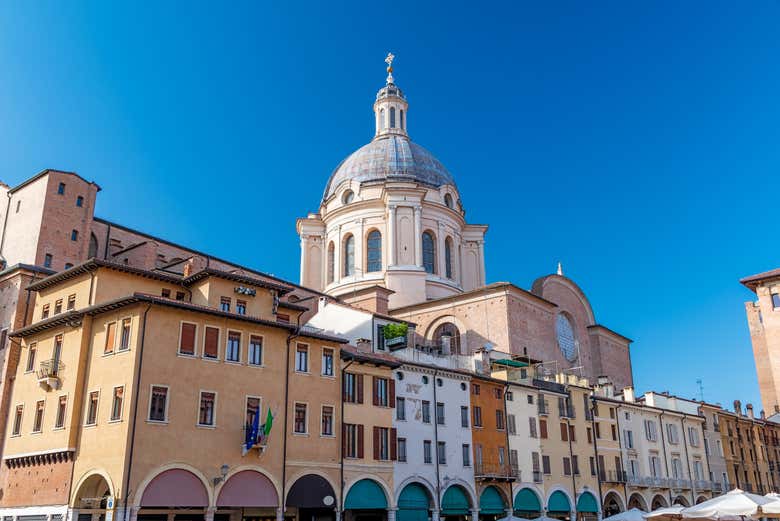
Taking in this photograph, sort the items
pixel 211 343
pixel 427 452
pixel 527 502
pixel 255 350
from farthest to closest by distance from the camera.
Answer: pixel 527 502 → pixel 427 452 → pixel 255 350 → pixel 211 343

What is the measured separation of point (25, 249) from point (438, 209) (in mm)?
34830

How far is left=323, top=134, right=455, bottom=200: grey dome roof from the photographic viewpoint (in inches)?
2586

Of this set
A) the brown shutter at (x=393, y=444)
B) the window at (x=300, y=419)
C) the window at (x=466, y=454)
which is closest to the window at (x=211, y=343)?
the window at (x=300, y=419)

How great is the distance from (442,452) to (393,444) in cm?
329

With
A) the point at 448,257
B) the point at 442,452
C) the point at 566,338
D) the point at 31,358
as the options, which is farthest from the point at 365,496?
the point at 448,257

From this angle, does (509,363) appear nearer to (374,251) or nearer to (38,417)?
(374,251)

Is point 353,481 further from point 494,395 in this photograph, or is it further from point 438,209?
point 438,209

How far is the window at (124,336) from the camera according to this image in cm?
2622

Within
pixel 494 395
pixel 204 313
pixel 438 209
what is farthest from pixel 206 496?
pixel 438 209

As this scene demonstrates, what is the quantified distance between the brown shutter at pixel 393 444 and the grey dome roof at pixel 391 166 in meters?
34.3

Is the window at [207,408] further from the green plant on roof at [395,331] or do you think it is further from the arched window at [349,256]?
the arched window at [349,256]

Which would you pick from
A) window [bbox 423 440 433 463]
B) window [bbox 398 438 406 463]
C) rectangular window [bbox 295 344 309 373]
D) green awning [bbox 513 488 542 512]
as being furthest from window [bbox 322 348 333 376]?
green awning [bbox 513 488 542 512]

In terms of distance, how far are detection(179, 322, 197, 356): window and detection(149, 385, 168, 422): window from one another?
5.01ft

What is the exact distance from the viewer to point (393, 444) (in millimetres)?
32969
